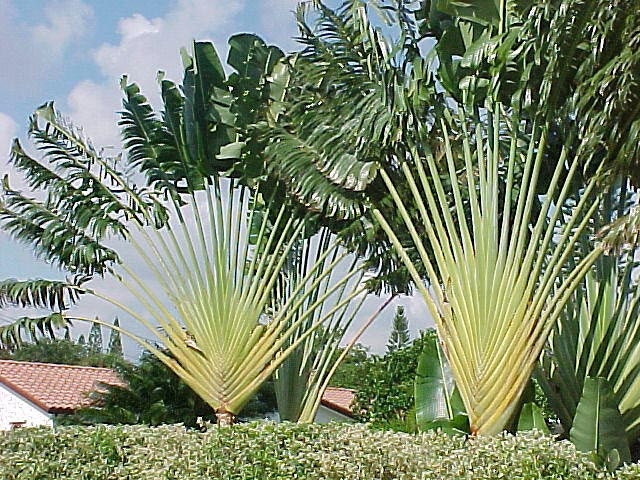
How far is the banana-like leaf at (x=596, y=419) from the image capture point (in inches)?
262

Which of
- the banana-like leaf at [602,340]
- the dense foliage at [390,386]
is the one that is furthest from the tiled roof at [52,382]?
the banana-like leaf at [602,340]

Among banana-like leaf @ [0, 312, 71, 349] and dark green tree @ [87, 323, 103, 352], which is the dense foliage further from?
dark green tree @ [87, 323, 103, 352]

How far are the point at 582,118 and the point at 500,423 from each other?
9.46ft

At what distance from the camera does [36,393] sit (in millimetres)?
21641

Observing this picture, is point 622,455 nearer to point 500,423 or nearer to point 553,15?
point 500,423

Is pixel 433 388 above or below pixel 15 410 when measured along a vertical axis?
below

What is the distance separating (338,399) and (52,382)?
9.63 metres

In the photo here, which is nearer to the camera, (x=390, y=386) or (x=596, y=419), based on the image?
(x=596, y=419)

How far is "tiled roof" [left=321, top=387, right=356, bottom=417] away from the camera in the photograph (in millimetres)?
23672

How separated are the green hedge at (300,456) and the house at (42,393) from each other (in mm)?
12548

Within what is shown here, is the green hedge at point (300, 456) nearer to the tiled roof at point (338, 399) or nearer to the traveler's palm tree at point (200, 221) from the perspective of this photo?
the traveler's palm tree at point (200, 221)

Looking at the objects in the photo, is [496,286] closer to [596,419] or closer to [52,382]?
[596,419]

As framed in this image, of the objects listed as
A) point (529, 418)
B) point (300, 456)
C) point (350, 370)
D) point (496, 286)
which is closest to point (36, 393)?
point (350, 370)

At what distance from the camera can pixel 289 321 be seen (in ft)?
35.2
